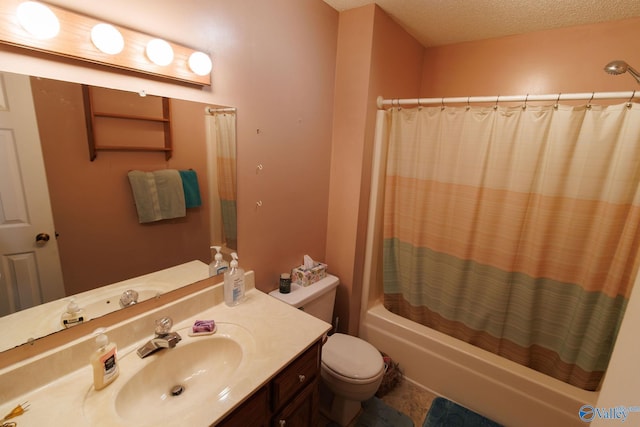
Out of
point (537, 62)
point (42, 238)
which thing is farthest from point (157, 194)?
point (537, 62)

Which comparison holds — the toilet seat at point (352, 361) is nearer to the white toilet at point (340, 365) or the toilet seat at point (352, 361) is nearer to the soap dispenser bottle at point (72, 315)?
the white toilet at point (340, 365)

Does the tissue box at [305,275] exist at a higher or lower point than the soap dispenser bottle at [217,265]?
lower

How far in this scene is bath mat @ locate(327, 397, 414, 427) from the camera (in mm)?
1766

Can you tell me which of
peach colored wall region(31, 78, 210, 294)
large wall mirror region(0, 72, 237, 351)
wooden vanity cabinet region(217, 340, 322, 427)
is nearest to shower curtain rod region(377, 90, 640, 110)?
large wall mirror region(0, 72, 237, 351)

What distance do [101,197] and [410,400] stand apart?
2102 mm

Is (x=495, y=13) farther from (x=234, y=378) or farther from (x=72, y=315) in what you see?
(x=72, y=315)

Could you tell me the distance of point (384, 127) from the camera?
2.00 m

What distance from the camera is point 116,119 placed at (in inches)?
40.4

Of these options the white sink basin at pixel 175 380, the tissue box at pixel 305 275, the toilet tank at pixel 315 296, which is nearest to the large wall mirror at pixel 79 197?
the white sink basin at pixel 175 380

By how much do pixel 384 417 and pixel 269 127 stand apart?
187cm

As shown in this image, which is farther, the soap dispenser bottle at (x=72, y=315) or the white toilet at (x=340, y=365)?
the white toilet at (x=340, y=365)

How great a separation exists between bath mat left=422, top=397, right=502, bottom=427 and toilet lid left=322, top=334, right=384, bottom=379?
21.3 inches

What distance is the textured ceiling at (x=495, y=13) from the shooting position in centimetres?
161

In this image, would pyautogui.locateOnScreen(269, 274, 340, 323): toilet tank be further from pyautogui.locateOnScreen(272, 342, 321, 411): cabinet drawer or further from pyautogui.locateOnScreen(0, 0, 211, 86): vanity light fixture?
pyautogui.locateOnScreen(0, 0, 211, 86): vanity light fixture
